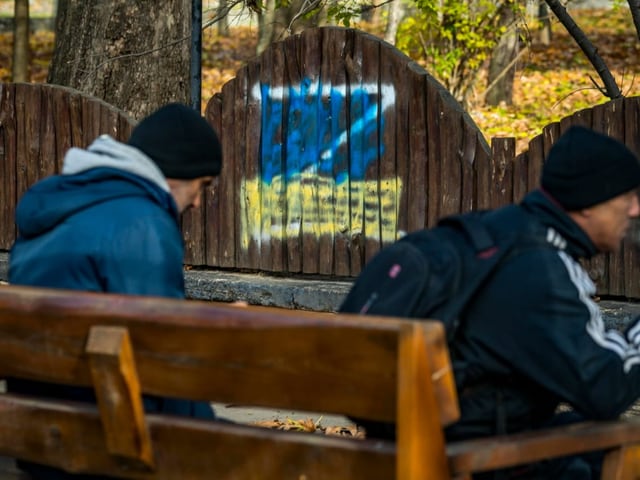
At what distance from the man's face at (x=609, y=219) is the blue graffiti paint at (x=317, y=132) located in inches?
199

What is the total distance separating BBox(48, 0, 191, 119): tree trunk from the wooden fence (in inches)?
57.9

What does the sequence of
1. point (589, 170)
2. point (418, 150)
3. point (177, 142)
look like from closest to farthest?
point (589, 170) < point (177, 142) < point (418, 150)

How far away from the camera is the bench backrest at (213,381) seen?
303cm

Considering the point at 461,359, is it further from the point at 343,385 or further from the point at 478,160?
the point at 478,160

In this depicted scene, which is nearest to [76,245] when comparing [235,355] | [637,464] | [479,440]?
[235,355]

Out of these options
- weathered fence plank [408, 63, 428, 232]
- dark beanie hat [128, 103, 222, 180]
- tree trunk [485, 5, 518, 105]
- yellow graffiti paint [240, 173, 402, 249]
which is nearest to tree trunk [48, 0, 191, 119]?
yellow graffiti paint [240, 173, 402, 249]

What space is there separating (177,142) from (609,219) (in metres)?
1.32

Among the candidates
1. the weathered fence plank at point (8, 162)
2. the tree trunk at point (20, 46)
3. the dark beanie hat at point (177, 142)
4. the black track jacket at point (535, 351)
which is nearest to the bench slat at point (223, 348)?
the black track jacket at point (535, 351)

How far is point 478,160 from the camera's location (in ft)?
27.1

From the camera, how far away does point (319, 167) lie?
9.06 m

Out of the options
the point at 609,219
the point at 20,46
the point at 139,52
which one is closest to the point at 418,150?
the point at 139,52

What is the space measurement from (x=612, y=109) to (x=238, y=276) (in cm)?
321

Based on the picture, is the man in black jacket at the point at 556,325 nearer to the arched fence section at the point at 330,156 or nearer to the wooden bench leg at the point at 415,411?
the wooden bench leg at the point at 415,411

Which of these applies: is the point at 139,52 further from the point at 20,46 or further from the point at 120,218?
the point at 20,46
